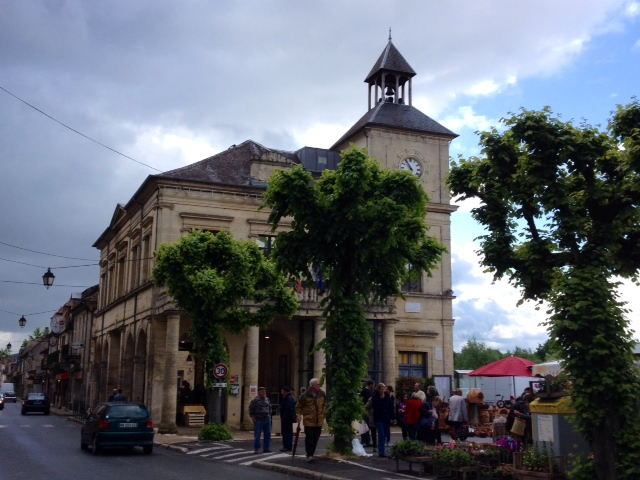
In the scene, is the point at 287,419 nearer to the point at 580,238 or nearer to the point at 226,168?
the point at 580,238

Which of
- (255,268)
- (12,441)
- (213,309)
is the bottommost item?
(12,441)

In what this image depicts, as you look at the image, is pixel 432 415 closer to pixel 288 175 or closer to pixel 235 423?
pixel 288 175

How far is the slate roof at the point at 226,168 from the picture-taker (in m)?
33.1

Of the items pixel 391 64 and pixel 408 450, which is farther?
pixel 391 64

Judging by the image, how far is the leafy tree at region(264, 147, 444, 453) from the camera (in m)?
17.3

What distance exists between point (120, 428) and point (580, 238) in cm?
1320

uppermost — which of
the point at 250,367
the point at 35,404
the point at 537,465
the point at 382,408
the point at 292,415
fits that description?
the point at 250,367

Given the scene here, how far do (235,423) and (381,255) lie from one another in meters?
15.4

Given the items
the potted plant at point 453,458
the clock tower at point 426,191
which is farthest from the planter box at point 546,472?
the clock tower at point 426,191

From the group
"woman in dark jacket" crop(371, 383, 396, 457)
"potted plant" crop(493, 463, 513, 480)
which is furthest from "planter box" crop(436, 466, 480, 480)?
"woman in dark jacket" crop(371, 383, 396, 457)

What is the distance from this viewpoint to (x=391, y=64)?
129 ft

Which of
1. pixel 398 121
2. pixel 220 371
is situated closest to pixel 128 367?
pixel 220 371

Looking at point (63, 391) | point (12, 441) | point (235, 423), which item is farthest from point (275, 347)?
point (63, 391)

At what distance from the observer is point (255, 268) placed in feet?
82.8
